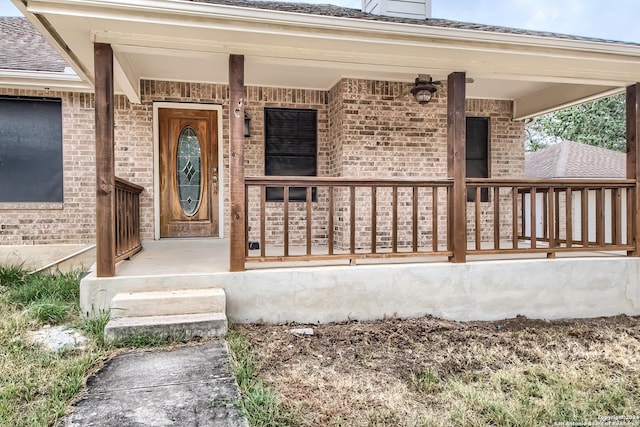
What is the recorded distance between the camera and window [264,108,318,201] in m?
6.43

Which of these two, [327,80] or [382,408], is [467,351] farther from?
[327,80]

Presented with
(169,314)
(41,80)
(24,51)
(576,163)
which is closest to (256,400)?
(169,314)

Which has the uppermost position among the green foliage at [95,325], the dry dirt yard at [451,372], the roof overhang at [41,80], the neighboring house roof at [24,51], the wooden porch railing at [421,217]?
the neighboring house roof at [24,51]

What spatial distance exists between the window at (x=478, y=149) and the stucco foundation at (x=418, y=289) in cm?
239

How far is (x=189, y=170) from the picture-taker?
6332mm

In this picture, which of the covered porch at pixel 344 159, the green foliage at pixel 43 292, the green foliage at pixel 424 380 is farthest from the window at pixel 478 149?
the green foliage at pixel 43 292

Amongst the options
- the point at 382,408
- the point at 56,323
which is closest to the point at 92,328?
the point at 56,323

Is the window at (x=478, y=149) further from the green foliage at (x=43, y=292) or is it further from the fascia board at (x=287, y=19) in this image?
the green foliage at (x=43, y=292)

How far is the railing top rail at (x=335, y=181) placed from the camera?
4.09 meters

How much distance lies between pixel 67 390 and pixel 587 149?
1498cm

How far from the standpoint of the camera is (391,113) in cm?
626

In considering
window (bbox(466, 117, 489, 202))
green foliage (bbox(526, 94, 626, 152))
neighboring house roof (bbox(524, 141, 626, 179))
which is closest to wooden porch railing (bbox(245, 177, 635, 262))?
window (bbox(466, 117, 489, 202))

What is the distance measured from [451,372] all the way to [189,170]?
4601mm

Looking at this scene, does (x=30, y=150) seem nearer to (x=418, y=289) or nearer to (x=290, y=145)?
(x=290, y=145)
